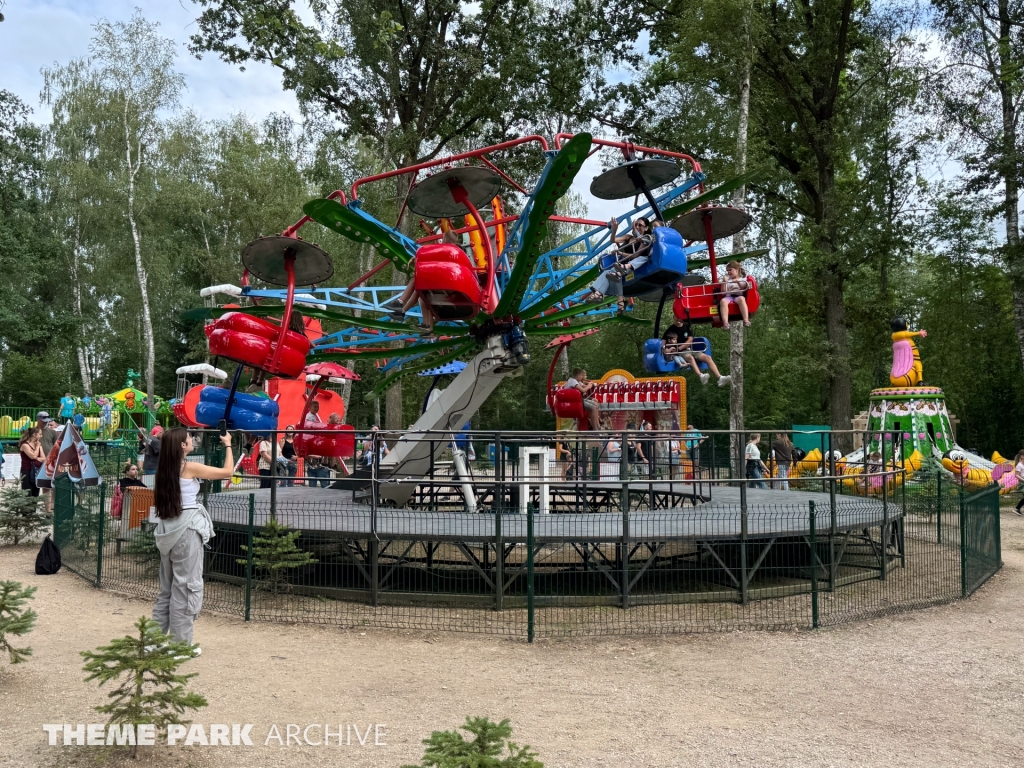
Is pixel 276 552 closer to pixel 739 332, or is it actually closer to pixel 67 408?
pixel 739 332

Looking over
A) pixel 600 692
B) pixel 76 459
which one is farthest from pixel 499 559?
pixel 76 459

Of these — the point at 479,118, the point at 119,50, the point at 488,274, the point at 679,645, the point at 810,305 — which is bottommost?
the point at 679,645

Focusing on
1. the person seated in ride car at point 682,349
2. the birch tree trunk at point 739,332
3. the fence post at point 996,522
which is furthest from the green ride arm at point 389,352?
the birch tree trunk at point 739,332

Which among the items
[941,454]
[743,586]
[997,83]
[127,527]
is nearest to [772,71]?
[997,83]

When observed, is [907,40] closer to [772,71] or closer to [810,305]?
[772,71]

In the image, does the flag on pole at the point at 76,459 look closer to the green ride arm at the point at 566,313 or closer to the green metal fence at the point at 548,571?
the green metal fence at the point at 548,571

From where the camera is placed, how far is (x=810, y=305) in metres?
27.9

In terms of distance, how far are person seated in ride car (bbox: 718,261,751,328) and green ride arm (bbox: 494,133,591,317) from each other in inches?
104

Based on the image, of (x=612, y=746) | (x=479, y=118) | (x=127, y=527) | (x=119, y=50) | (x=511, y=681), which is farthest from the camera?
(x=119, y=50)

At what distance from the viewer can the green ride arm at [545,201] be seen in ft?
26.9

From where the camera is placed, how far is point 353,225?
31.1 feet

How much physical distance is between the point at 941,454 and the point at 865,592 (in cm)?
1413

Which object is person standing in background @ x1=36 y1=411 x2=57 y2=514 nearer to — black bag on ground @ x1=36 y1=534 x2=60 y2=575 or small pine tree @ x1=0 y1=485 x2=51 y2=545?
small pine tree @ x1=0 y1=485 x2=51 y2=545

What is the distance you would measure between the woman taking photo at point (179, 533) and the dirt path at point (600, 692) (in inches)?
25.8
